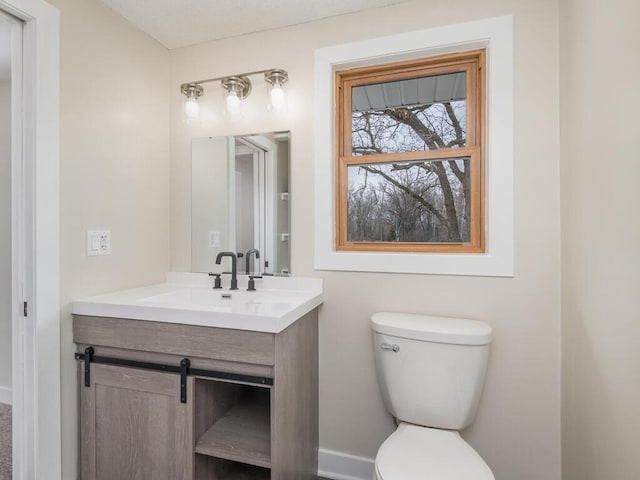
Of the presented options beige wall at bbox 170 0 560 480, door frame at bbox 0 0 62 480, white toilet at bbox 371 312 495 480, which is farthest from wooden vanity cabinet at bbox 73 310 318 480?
white toilet at bbox 371 312 495 480

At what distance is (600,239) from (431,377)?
29.4 inches

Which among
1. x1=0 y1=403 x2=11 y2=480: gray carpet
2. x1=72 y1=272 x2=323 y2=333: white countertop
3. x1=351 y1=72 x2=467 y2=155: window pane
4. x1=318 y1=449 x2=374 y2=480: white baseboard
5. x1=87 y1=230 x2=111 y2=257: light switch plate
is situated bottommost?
x1=318 y1=449 x2=374 y2=480: white baseboard

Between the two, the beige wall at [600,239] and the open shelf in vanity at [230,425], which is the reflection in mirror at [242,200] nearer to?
the open shelf in vanity at [230,425]

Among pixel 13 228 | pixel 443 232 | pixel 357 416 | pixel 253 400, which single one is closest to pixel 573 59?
pixel 443 232

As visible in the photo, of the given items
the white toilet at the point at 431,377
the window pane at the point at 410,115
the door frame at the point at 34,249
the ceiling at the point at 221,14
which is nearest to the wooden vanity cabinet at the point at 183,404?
the door frame at the point at 34,249

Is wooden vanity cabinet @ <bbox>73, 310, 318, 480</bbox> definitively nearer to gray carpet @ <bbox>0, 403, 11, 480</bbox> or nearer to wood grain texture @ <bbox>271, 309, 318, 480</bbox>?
wood grain texture @ <bbox>271, 309, 318, 480</bbox>

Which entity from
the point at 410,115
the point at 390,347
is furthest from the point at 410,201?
the point at 390,347

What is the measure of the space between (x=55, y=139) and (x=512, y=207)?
189 centimetres

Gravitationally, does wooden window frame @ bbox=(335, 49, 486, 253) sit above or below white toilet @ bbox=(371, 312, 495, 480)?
above

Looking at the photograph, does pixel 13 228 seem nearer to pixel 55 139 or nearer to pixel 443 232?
pixel 55 139

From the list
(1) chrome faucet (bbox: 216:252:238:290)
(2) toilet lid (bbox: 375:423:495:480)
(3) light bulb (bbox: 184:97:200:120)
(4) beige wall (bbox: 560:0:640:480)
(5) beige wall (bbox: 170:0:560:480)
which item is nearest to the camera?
(4) beige wall (bbox: 560:0:640:480)

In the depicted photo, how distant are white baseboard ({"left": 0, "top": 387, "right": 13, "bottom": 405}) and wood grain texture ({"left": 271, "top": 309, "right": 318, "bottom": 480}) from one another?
1.39m

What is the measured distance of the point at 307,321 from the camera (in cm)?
153

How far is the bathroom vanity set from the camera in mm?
1234
